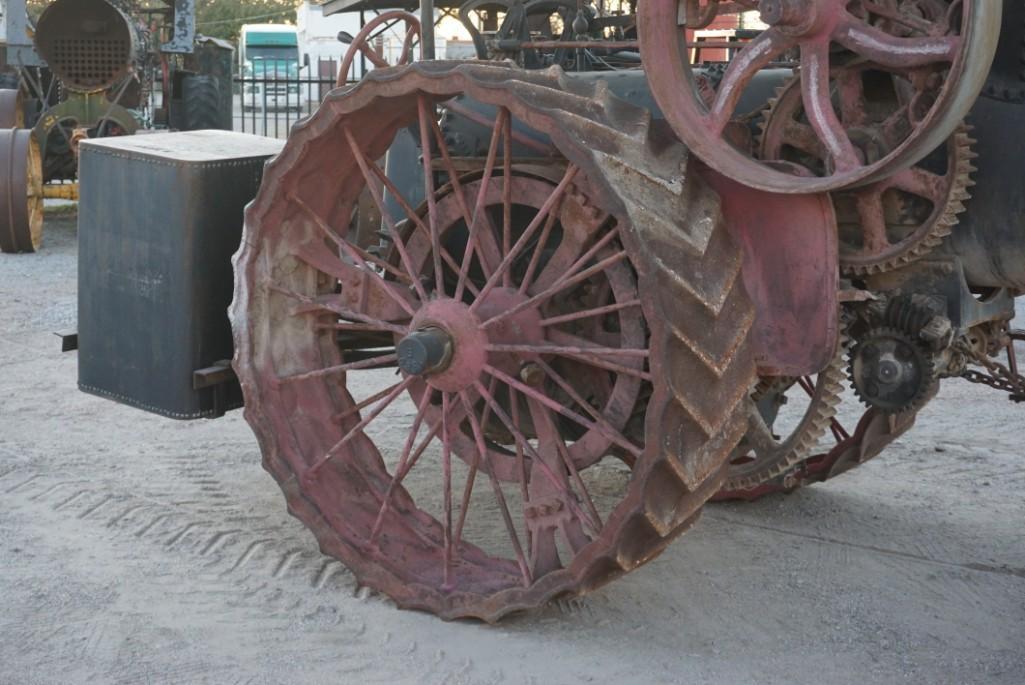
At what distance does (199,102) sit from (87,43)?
122 centimetres

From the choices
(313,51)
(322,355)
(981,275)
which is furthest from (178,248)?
(313,51)

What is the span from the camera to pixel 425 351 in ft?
12.9

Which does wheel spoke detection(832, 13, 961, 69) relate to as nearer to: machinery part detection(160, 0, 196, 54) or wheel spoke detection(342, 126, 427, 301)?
wheel spoke detection(342, 126, 427, 301)

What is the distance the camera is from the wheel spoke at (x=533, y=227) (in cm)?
376

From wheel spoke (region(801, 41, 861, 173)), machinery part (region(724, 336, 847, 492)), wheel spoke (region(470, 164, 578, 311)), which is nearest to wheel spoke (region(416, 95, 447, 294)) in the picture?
wheel spoke (region(470, 164, 578, 311))

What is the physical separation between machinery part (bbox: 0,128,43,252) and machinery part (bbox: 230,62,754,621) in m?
7.18

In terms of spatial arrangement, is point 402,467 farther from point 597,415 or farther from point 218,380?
point 218,380

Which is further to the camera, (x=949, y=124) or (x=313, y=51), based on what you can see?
(x=313, y=51)

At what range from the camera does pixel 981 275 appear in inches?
151

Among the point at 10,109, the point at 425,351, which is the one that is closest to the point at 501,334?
the point at 425,351

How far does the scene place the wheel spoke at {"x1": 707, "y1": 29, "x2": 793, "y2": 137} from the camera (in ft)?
11.5

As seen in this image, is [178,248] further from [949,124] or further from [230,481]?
[949,124]

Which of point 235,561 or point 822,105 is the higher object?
point 822,105

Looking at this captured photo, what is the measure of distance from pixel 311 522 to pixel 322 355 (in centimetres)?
57
